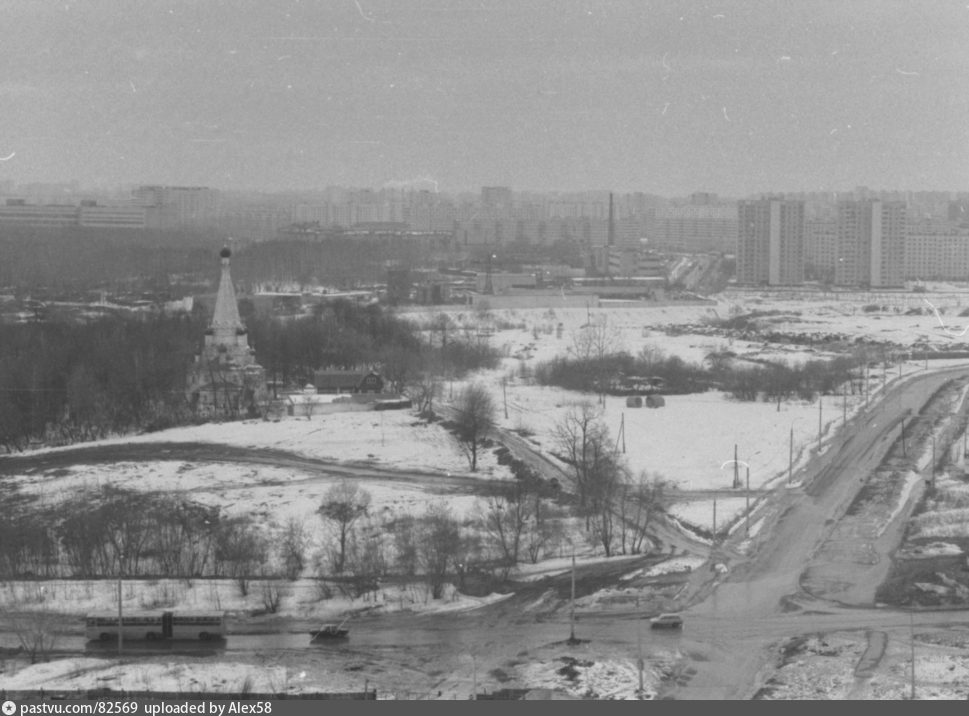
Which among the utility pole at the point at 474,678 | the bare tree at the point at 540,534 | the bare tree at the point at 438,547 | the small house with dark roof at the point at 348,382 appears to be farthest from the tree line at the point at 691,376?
the utility pole at the point at 474,678

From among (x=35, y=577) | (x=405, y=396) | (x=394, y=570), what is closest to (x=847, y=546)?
(x=394, y=570)

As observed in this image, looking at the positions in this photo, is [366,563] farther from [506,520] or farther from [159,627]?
[159,627]

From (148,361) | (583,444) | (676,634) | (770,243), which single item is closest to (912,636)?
→ (676,634)

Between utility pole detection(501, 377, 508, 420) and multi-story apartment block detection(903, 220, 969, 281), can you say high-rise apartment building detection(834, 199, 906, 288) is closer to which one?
multi-story apartment block detection(903, 220, 969, 281)

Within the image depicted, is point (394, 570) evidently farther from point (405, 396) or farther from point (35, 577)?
point (405, 396)

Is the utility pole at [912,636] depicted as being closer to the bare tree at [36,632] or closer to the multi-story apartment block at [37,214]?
the bare tree at [36,632]

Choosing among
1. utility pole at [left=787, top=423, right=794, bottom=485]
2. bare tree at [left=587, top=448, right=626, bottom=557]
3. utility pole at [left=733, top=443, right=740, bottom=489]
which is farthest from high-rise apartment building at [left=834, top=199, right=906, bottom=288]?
bare tree at [left=587, top=448, right=626, bottom=557]
